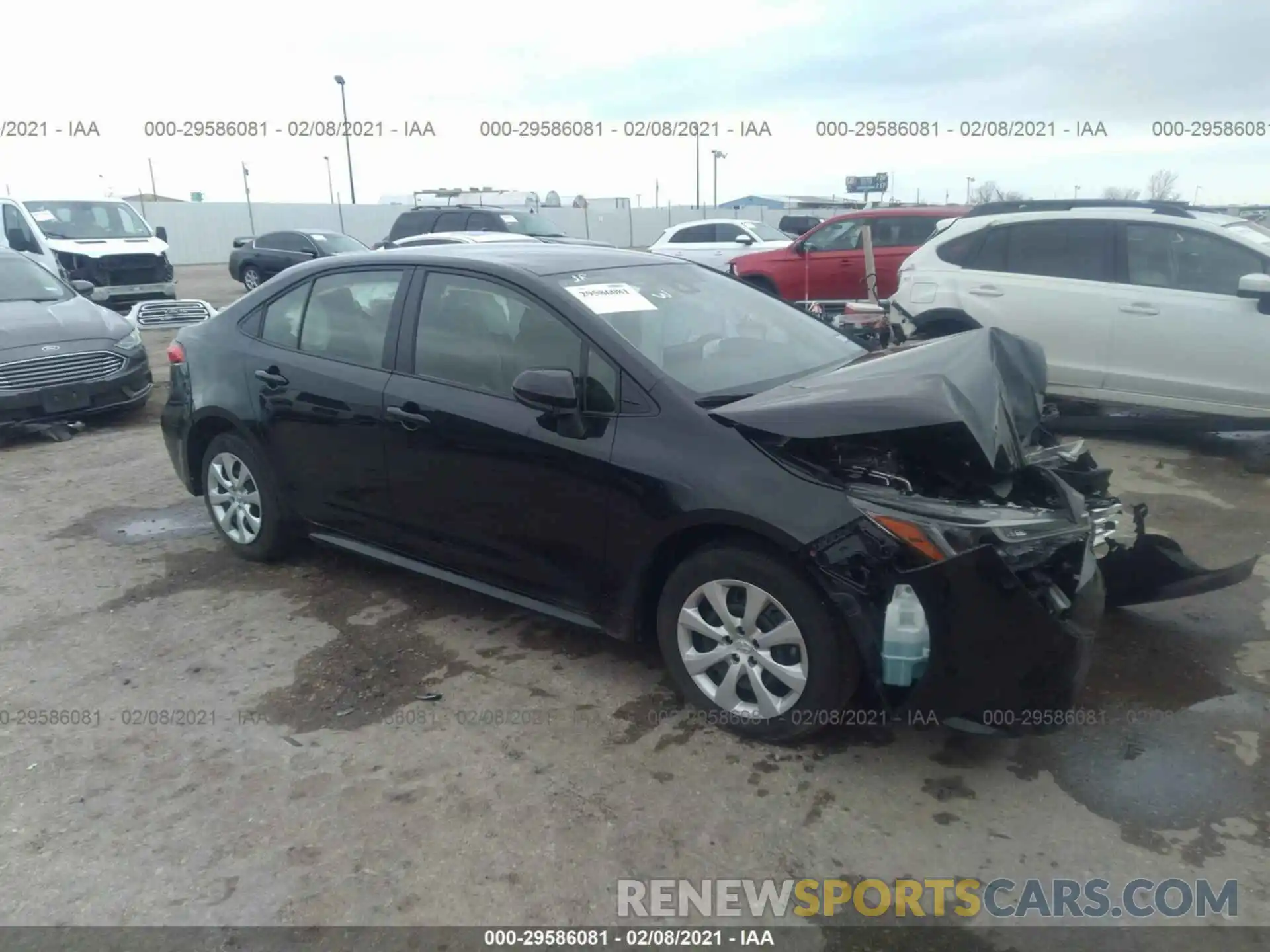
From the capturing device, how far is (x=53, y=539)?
5.59 meters

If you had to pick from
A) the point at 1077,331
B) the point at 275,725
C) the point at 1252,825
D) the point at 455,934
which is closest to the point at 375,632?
the point at 275,725

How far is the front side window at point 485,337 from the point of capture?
12.2 feet

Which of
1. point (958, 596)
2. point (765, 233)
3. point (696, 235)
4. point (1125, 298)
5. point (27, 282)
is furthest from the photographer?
point (765, 233)

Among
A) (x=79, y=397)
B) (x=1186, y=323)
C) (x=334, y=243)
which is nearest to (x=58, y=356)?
(x=79, y=397)

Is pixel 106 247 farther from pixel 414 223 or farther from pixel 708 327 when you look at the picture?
pixel 708 327

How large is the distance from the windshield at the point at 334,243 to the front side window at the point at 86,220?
10.8ft

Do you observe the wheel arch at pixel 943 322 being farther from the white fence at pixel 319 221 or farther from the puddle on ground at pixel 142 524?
the white fence at pixel 319 221

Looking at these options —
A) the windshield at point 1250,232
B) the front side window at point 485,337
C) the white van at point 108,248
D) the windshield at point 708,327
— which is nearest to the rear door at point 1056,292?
the windshield at point 1250,232

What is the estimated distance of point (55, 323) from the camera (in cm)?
826

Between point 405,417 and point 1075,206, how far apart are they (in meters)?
6.11

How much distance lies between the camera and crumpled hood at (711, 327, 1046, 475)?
3.03 meters

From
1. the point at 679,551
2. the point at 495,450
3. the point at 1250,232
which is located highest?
the point at 1250,232

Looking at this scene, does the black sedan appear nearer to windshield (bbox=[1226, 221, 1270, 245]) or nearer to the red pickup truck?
the red pickup truck

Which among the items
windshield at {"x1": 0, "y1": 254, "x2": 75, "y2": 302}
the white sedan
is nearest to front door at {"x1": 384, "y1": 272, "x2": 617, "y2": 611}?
windshield at {"x1": 0, "y1": 254, "x2": 75, "y2": 302}
